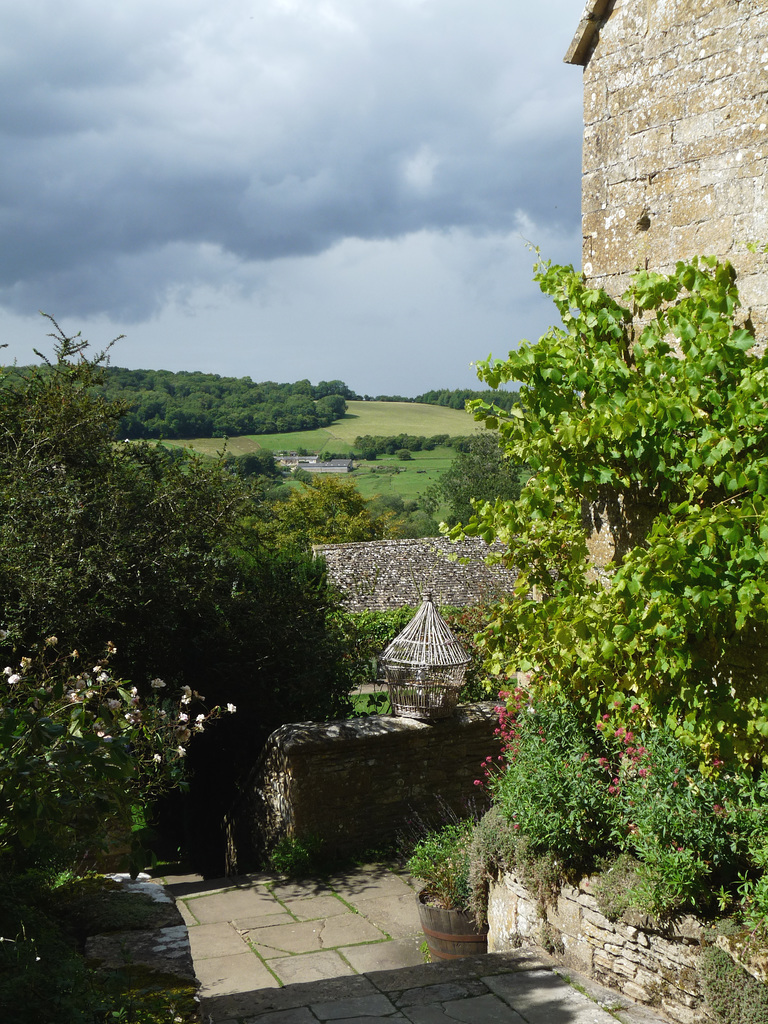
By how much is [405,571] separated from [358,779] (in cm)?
2182

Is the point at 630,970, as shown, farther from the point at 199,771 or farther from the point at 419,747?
the point at 199,771

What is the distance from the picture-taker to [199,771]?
8.29 metres

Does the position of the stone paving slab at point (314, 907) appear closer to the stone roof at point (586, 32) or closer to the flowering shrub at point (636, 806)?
the flowering shrub at point (636, 806)

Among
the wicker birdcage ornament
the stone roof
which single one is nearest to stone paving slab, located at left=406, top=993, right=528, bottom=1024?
the wicker birdcage ornament

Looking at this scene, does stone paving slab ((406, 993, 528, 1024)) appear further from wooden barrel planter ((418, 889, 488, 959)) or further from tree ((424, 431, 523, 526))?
tree ((424, 431, 523, 526))

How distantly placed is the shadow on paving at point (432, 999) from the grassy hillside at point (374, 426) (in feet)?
211

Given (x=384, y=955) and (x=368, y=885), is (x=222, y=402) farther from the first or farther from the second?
(x=384, y=955)

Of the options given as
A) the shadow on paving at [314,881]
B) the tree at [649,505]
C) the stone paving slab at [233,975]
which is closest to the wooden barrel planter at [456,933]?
the stone paving slab at [233,975]

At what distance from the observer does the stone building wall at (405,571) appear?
89.4ft

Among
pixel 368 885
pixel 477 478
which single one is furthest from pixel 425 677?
pixel 477 478

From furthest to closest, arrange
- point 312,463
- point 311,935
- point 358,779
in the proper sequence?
point 312,463
point 358,779
point 311,935

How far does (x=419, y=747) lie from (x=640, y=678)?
318cm

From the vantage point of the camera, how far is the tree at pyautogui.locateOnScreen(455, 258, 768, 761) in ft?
13.1

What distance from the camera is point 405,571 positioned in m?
28.7
